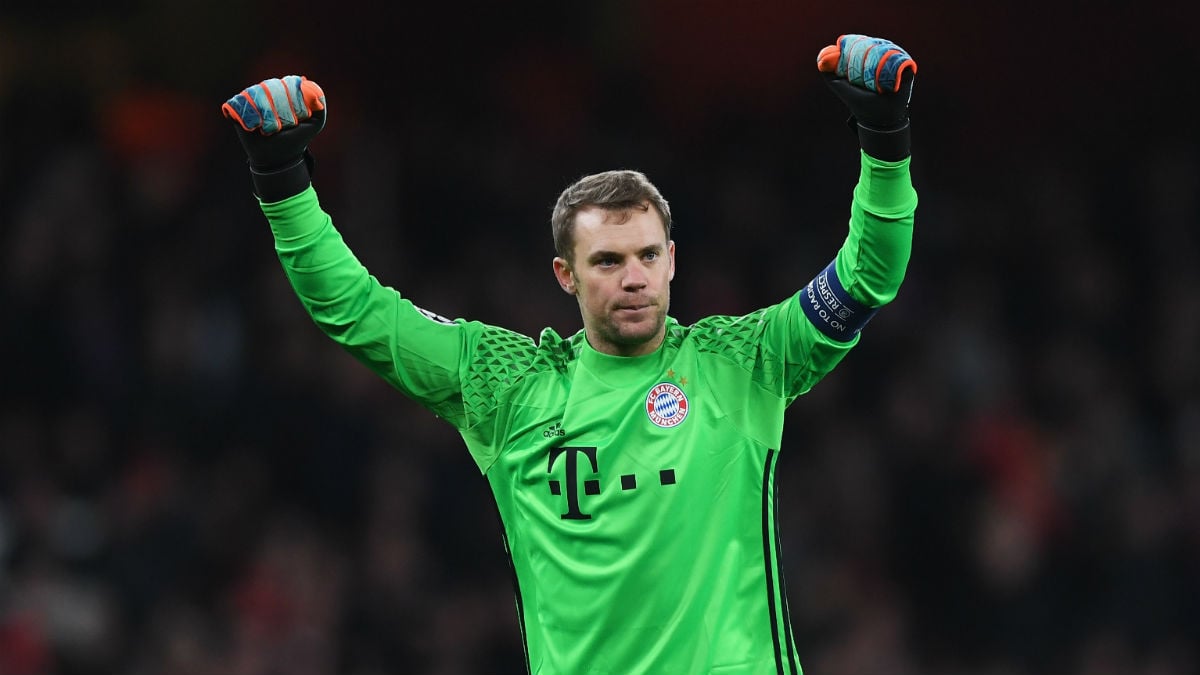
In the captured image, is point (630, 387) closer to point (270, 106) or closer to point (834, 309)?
point (834, 309)

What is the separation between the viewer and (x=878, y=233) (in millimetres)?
4523

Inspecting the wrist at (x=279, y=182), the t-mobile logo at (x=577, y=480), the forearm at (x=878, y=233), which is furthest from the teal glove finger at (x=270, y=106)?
the forearm at (x=878, y=233)

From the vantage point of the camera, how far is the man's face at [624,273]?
4.70 m

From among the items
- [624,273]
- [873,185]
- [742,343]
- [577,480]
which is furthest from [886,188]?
[577,480]

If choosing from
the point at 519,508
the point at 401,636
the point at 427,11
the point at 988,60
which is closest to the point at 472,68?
the point at 427,11

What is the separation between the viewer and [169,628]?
10.1 m

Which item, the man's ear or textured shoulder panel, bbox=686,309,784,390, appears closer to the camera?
textured shoulder panel, bbox=686,309,784,390

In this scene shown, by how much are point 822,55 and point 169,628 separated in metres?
6.94

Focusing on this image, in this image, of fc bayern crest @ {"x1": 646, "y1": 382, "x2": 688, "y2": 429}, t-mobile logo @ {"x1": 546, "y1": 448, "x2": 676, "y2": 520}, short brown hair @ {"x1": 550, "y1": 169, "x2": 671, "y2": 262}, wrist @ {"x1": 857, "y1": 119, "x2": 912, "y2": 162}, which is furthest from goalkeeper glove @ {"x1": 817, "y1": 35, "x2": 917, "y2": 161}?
t-mobile logo @ {"x1": 546, "y1": 448, "x2": 676, "y2": 520}

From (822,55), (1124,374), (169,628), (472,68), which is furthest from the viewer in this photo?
(472,68)

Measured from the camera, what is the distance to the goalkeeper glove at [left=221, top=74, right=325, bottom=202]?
15.4 feet

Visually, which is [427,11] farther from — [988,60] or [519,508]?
[519,508]

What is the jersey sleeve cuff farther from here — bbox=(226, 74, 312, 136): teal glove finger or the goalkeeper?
bbox=(226, 74, 312, 136): teal glove finger

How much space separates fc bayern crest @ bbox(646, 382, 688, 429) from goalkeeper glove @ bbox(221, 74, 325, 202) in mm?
1206
